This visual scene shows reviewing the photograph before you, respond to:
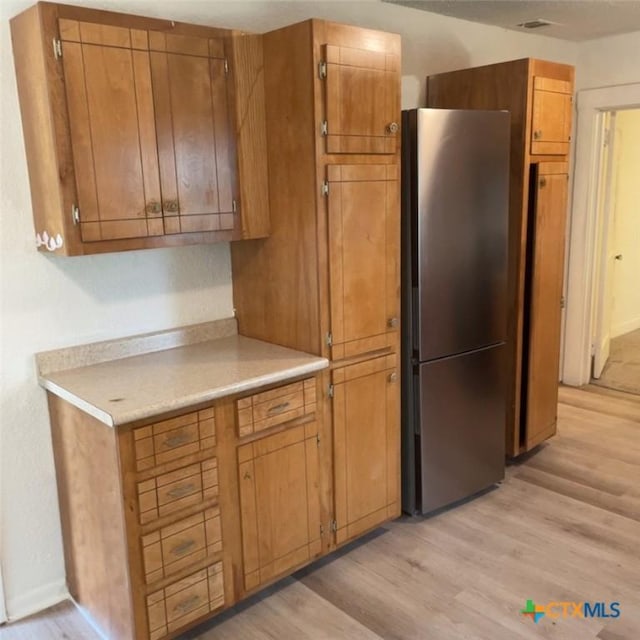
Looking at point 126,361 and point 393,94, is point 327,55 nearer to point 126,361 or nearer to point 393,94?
Result: point 393,94

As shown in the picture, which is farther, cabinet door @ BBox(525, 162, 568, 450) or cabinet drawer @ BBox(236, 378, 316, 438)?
cabinet door @ BBox(525, 162, 568, 450)

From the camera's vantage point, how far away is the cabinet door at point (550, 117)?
3115 mm

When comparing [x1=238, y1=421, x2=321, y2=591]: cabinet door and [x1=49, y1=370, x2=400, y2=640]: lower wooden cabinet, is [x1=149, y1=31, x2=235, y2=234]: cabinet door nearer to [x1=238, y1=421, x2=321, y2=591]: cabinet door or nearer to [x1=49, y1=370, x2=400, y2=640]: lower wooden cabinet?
[x1=49, y1=370, x2=400, y2=640]: lower wooden cabinet

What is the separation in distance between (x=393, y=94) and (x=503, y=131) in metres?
0.67

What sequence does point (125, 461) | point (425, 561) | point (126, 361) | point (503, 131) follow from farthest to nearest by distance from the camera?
point (503, 131), point (425, 561), point (126, 361), point (125, 461)

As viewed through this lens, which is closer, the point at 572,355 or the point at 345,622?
the point at 345,622

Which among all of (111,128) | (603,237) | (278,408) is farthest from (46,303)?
(603,237)

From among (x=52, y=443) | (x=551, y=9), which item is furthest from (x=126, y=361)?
(x=551, y=9)

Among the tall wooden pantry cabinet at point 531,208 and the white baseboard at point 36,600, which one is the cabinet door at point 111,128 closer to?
the white baseboard at point 36,600

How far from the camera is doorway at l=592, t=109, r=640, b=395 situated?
4.54 m

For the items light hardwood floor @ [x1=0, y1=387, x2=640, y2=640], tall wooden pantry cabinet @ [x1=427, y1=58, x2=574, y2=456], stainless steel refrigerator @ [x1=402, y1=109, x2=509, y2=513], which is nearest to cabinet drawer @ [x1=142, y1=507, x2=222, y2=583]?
light hardwood floor @ [x1=0, y1=387, x2=640, y2=640]

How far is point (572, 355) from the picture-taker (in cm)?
470

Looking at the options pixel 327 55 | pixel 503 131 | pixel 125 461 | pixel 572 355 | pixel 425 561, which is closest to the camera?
pixel 125 461

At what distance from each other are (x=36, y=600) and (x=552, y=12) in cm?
382
